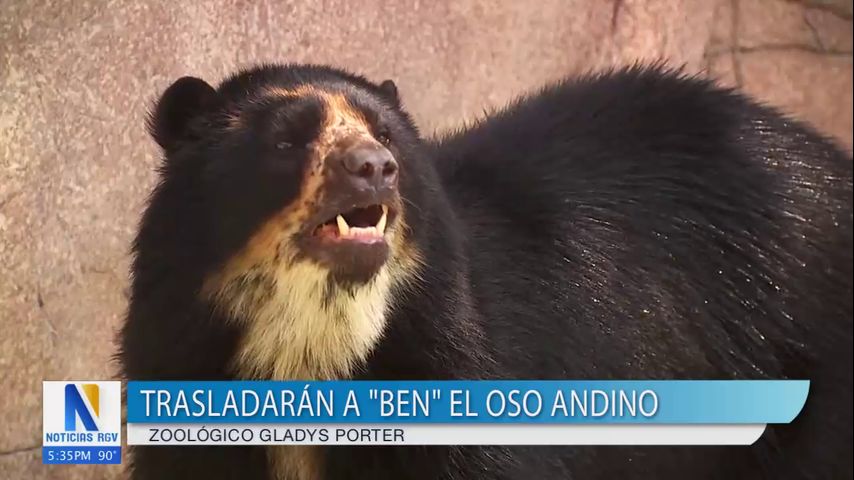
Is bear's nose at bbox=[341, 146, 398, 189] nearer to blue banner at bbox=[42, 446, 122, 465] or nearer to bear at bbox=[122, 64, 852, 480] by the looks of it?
bear at bbox=[122, 64, 852, 480]

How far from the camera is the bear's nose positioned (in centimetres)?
170

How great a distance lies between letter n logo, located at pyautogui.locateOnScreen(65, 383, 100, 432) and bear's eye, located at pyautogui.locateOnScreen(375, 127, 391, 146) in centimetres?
67

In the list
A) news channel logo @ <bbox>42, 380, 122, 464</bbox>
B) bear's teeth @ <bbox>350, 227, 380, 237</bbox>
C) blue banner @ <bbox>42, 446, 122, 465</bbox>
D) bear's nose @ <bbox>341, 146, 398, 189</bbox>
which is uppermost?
bear's nose @ <bbox>341, 146, 398, 189</bbox>

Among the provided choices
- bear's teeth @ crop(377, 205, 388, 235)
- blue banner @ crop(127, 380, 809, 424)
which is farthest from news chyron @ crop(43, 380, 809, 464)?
bear's teeth @ crop(377, 205, 388, 235)

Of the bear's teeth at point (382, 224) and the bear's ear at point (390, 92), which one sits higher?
the bear's ear at point (390, 92)

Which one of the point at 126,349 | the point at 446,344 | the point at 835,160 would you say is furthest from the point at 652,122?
the point at 126,349

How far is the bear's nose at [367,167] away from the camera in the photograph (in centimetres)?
170

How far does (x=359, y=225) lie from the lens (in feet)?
5.83

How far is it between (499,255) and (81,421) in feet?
2.64

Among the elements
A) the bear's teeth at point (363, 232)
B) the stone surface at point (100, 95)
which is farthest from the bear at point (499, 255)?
the stone surface at point (100, 95)

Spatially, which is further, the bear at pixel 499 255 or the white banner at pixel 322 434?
the white banner at pixel 322 434

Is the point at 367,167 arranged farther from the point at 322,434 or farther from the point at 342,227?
the point at 322,434

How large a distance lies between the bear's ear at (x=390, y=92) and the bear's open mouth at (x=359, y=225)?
0.32m

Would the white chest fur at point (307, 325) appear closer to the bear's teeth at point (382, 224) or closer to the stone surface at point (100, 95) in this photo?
the bear's teeth at point (382, 224)
